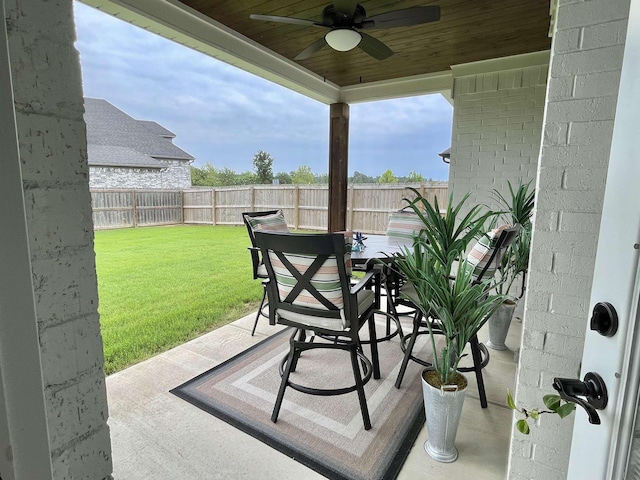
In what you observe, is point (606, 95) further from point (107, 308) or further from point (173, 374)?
point (107, 308)

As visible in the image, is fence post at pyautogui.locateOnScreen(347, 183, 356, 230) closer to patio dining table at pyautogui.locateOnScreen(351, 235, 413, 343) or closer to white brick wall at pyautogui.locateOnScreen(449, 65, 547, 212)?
white brick wall at pyautogui.locateOnScreen(449, 65, 547, 212)

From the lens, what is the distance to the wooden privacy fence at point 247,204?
21.2 ft

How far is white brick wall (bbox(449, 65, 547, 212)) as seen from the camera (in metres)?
3.70

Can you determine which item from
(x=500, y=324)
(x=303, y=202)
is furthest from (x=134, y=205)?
(x=500, y=324)

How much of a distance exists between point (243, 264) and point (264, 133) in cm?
1715

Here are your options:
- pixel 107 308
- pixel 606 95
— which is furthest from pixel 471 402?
pixel 107 308

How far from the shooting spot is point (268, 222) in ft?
10.3

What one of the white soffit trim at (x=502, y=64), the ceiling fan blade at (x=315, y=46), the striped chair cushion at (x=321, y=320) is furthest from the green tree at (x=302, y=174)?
the striped chair cushion at (x=321, y=320)

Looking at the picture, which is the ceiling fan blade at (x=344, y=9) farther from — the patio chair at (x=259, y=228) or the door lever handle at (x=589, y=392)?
the door lever handle at (x=589, y=392)

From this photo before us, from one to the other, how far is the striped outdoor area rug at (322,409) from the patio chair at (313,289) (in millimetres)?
118

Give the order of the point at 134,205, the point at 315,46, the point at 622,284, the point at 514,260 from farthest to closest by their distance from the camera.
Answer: the point at 134,205
the point at 315,46
the point at 514,260
the point at 622,284

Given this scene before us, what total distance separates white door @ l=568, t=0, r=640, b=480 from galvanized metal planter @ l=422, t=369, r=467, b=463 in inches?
34.7

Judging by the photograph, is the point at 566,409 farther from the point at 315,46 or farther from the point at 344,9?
the point at 315,46

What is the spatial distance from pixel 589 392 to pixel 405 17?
2489mm
